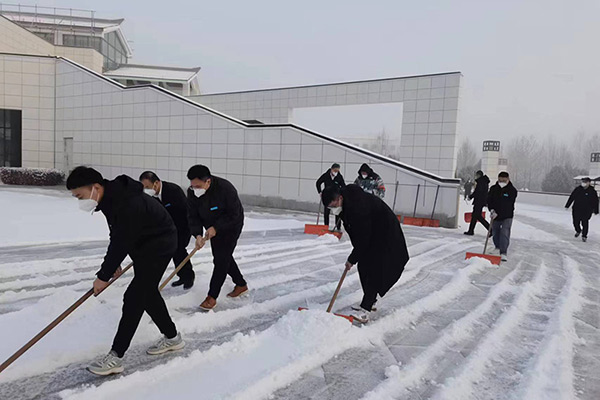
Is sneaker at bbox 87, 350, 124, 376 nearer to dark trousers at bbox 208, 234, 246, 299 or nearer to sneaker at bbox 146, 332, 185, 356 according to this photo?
sneaker at bbox 146, 332, 185, 356

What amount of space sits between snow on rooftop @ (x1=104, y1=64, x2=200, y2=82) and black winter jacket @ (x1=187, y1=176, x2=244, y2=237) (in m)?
26.1

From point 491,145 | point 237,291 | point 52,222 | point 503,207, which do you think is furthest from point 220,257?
point 491,145

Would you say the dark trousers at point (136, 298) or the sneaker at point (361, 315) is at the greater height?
the dark trousers at point (136, 298)

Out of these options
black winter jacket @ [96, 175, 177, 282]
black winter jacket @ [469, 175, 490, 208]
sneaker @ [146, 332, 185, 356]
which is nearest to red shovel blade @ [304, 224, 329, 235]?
black winter jacket @ [469, 175, 490, 208]

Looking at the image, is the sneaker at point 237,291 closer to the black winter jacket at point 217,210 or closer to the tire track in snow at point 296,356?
the black winter jacket at point 217,210

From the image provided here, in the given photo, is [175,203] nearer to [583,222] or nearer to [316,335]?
[316,335]

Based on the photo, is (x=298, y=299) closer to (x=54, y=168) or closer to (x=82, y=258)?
(x=82, y=258)

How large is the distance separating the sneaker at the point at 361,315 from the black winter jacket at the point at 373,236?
27cm

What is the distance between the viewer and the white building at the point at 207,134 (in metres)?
12.7

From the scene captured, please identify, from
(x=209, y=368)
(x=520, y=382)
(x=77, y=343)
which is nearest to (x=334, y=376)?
(x=209, y=368)

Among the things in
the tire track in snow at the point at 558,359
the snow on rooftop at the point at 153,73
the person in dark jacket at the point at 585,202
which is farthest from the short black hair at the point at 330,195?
the snow on rooftop at the point at 153,73

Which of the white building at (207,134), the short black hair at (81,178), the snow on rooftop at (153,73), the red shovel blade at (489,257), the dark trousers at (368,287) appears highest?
the snow on rooftop at (153,73)

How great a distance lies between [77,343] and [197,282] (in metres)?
1.95

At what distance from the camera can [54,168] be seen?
61.8 feet
